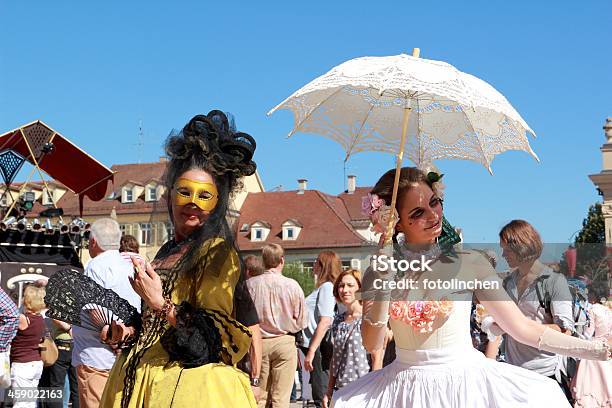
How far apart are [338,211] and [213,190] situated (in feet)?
201

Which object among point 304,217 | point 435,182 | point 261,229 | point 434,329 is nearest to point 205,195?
point 435,182

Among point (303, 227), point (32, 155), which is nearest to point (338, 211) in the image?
point (303, 227)

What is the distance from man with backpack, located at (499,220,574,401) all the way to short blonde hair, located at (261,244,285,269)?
3141mm

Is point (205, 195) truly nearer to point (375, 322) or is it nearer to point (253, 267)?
point (375, 322)

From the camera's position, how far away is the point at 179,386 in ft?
11.1

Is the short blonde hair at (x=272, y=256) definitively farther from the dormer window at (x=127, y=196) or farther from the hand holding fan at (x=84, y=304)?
the dormer window at (x=127, y=196)

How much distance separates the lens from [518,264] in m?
5.69

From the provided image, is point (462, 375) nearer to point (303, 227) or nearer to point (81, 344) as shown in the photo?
point (81, 344)

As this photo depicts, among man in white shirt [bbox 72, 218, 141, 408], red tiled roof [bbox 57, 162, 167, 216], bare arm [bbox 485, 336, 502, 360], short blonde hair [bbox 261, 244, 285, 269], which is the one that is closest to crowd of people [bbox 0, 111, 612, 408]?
man in white shirt [bbox 72, 218, 141, 408]

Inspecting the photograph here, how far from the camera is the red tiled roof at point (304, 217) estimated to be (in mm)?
61656

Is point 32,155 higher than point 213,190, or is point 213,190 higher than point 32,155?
point 32,155

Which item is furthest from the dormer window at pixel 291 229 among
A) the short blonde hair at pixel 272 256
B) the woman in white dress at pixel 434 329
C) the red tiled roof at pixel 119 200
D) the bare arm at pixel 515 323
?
the bare arm at pixel 515 323

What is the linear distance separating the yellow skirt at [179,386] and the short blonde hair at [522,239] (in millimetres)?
2635

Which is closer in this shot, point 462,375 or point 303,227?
point 462,375
